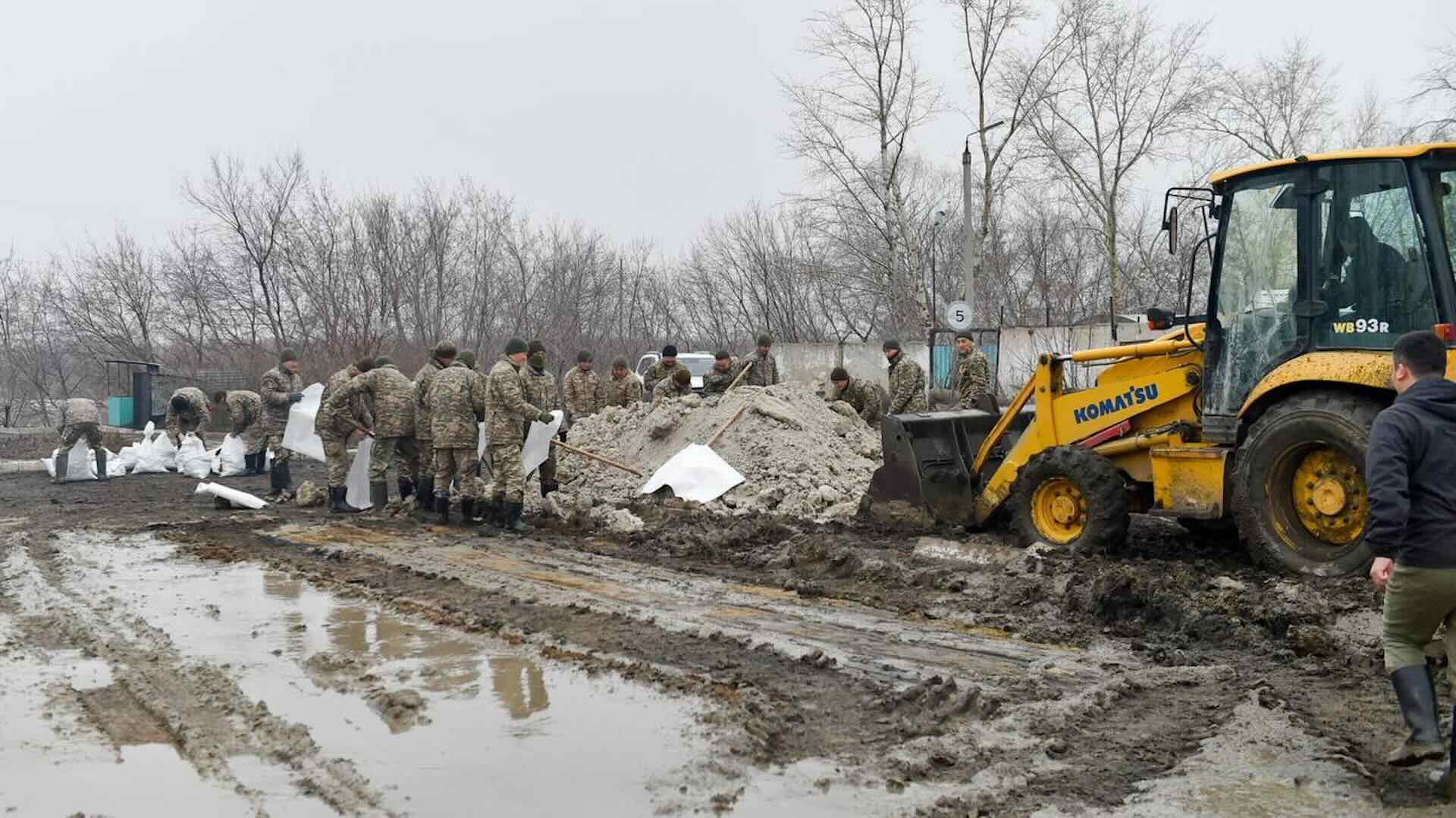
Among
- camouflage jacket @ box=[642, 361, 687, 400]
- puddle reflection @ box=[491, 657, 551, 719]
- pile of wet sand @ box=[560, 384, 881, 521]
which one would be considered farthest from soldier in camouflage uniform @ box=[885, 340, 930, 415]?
puddle reflection @ box=[491, 657, 551, 719]

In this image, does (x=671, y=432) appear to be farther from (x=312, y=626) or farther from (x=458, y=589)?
(x=312, y=626)

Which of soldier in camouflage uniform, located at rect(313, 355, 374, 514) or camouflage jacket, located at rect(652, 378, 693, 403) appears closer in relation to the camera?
soldier in camouflage uniform, located at rect(313, 355, 374, 514)

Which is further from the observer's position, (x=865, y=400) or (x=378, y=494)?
(x=865, y=400)

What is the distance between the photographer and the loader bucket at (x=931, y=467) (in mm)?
10188

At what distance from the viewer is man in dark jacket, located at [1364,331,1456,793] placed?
4.30m

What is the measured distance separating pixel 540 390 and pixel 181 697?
7304mm

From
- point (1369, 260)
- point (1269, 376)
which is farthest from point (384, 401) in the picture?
point (1369, 260)

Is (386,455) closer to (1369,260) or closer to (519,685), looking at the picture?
(519,685)

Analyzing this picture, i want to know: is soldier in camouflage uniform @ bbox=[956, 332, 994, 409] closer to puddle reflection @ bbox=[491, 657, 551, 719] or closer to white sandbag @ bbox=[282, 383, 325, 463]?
white sandbag @ bbox=[282, 383, 325, 463]

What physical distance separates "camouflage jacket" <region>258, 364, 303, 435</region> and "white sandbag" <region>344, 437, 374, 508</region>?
2.53 metres

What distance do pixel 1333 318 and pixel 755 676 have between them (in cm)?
440

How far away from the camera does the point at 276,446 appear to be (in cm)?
1616

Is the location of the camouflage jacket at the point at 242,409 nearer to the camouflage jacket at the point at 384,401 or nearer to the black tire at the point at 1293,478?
the camouflage jacket at the point at 384,401

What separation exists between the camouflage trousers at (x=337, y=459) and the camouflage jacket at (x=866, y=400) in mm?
6305
